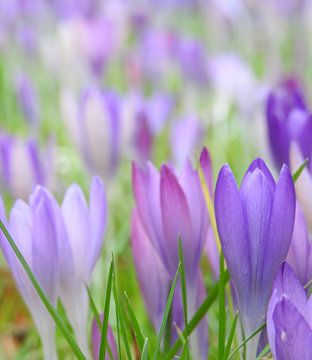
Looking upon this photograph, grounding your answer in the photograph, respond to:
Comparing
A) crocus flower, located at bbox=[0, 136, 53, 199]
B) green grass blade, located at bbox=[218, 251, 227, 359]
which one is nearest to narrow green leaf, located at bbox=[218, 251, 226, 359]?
green grass blade, located at bbox=[218, 251, 227, 359]

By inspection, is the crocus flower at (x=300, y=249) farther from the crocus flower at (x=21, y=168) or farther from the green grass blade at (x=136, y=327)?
the crocus flower at (x=21, y=168)

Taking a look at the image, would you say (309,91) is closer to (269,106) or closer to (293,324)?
(269,106)

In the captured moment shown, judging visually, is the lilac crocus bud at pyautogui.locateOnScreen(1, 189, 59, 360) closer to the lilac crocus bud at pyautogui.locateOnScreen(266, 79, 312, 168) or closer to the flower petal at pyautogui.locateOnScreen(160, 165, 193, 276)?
the flower petal at pyautogui.locateOnScreen(160, 165, 193, 276)

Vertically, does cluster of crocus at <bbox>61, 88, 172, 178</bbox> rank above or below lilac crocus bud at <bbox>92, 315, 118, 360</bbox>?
above

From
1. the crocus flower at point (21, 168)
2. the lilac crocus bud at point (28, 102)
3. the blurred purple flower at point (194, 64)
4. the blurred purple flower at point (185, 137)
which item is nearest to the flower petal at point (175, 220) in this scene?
the crocus flower at point (21, 168)

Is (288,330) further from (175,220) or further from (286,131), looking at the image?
(286,131)

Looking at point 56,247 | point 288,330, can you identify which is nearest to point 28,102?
point 56,247

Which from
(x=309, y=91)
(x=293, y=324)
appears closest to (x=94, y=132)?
(x=293, y=324)

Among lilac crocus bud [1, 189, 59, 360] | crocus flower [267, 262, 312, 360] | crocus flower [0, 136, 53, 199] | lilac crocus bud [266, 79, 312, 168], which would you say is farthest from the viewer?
crocus flower [0, 136, 53, 199]
